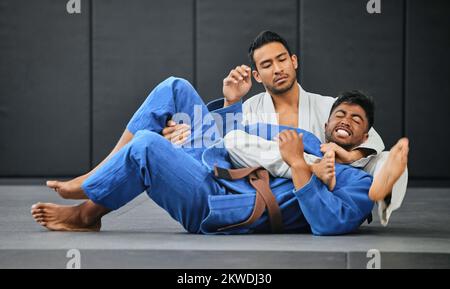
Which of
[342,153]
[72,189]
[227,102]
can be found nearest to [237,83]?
[227,102]

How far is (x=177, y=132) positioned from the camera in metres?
3.11

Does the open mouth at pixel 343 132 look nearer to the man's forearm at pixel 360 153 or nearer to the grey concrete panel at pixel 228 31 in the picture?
the man's forearm at pixel 360 153

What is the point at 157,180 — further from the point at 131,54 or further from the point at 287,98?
the point at 131,54

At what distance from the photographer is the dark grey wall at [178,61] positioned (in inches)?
251

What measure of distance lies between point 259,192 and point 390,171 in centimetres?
51

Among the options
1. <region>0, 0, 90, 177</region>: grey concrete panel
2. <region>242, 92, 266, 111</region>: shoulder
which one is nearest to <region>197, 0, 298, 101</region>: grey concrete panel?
<region>0, 0, 90, 177</region>: grey concrete panel

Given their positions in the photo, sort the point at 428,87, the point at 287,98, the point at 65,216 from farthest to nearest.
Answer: the point at 428,87
the point at 287,98
the point at 65,216

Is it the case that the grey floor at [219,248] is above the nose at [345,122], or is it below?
below

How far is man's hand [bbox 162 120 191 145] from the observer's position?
3.11 metres

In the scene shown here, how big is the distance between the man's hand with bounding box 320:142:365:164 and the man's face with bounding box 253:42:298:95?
0.48m

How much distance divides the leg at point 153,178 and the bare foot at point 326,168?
1.25ft

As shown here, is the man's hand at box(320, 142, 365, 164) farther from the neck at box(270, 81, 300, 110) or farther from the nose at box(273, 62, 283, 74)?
the neck at box(270, 81, 300, 110)

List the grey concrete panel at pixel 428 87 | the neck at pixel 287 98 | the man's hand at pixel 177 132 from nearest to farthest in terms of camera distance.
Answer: the man's hand at pixel 177 132, the neck at pixel 287 98, the grey concrete panel at pixel 428 87

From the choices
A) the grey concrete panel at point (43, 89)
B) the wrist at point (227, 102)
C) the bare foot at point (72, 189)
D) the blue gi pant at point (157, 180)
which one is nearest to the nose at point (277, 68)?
the wrist at point (227, 102)
